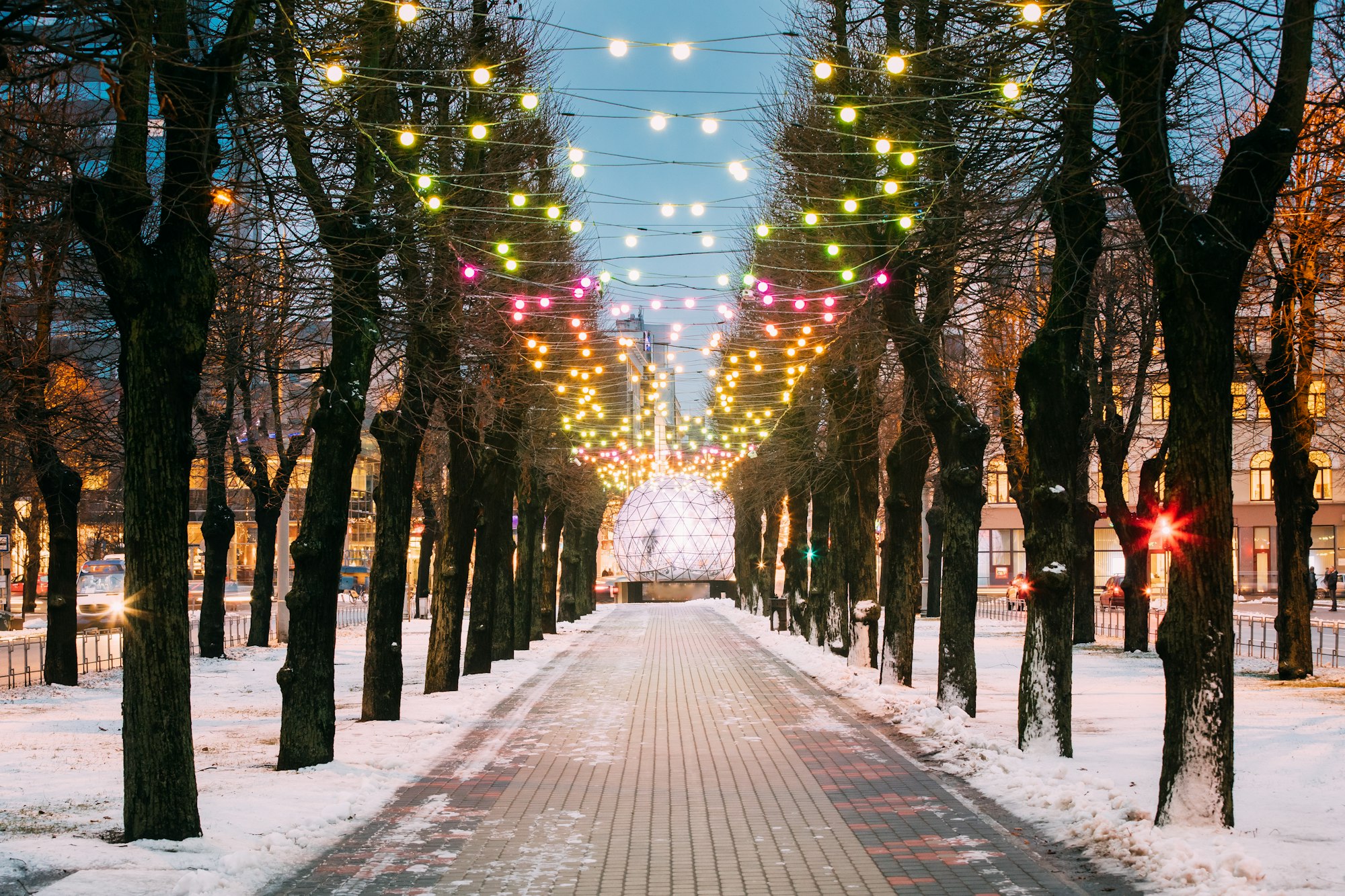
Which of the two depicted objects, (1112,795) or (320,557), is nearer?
(1112,795)

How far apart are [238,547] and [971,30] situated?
8399 centimetres

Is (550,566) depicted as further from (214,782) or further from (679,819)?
(679,819)

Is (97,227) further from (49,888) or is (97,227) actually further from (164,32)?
(49,888)

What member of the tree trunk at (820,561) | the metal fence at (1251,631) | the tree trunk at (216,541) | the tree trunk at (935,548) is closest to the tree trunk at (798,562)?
the tree trunk at (820,561)

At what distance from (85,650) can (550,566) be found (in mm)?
16303

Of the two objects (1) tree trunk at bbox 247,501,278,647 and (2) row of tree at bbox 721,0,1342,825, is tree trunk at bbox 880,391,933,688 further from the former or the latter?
(1) tree trunk at bbox 247,501,278,647

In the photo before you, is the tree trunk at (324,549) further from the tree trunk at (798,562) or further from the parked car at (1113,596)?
the parked car at (1113,596)

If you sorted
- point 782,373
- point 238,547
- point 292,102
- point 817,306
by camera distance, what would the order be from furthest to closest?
point 238,547
point 782,373
point 817,306
point 292,102

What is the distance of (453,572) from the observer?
2094 centimetres

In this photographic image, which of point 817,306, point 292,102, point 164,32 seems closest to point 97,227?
point 164,32

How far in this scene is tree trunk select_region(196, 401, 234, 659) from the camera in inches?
1085

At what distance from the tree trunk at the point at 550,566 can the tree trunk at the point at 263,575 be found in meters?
8.53

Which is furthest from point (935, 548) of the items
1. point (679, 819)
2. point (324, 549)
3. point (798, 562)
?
point (679, 819)

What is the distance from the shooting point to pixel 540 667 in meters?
27.6
